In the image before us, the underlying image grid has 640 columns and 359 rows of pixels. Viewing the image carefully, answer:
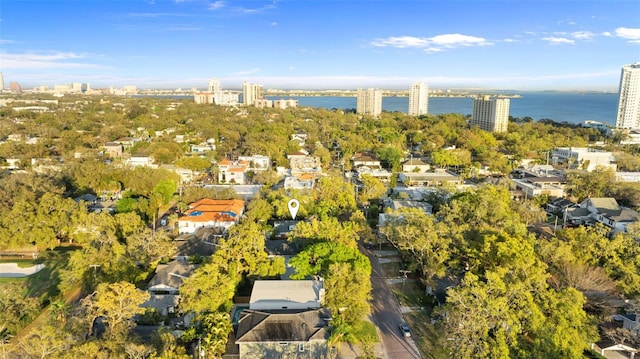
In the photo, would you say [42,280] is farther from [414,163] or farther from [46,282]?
Answer: [414,163]

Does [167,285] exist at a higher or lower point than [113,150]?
lower

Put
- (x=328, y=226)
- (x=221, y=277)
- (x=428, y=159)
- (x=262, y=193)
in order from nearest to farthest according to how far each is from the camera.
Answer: (x=221, y=277), (x=328, y=226), (x=262, y=193), (x=428, y=159)

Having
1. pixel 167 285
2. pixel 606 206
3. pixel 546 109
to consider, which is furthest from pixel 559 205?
pixel 546 109

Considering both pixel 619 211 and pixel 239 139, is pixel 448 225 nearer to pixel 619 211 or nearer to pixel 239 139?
pixel 619 211

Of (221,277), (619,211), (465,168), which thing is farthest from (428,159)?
(221,277)

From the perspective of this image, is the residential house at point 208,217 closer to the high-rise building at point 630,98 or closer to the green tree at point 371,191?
the green tree at point 371,191

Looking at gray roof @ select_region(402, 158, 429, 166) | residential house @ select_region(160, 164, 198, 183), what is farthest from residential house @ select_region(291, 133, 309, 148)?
residential house @ select_region(160, 164, 198, 183)

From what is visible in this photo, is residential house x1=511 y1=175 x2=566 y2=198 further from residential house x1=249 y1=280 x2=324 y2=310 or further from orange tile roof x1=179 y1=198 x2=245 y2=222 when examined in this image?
residential house x1=249 y1=280 x2=324 y2=310
